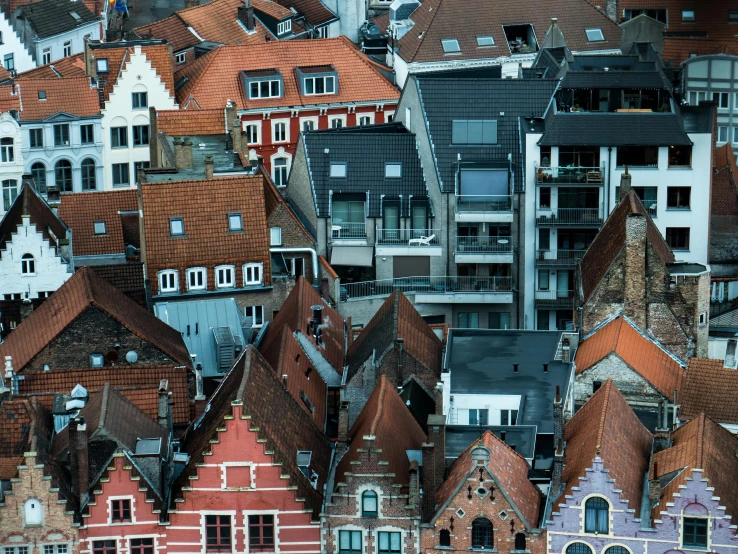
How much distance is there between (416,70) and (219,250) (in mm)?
42143

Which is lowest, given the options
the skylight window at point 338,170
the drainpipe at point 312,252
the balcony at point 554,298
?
the balcony at point 554,298

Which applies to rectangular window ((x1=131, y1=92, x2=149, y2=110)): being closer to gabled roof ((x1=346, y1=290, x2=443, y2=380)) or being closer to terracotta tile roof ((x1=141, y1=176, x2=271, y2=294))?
terracotta tile roof ((x1=141, y1=176, x2=271, y2=294))

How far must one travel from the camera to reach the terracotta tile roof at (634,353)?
445 ft

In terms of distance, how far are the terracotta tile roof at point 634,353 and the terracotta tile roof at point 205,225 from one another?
21514 millimetres

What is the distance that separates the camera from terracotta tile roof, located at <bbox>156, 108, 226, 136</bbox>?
163625mm

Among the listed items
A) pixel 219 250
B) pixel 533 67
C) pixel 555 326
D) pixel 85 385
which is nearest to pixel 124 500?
pixel 85 385

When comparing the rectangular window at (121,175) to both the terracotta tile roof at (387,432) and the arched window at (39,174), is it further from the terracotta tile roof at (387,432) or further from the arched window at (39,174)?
the terracotta tile roof at (387,432)

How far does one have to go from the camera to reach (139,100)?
17338 centimetres

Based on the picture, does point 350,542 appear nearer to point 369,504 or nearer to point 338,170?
point 369,504

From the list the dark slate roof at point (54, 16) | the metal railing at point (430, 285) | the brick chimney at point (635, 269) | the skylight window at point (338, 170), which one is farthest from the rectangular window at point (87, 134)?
the brick chimney at point (635, 269)

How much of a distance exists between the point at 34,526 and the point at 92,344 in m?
19.9

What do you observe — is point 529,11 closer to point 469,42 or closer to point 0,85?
point 469,42

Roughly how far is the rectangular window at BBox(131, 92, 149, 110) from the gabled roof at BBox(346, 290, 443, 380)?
39.1m

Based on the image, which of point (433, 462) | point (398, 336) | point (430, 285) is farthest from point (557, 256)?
point (433, 462)
